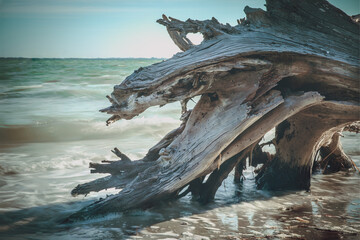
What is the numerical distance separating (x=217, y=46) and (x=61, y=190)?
2562 mm

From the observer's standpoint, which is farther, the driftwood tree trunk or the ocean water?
the driftwood tree trunk

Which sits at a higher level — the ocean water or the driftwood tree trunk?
the driftwood tree trunk

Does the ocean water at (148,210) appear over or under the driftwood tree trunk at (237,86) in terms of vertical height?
under

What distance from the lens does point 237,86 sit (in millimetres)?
3266

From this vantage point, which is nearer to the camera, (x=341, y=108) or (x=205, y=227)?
(x=205, y=227)

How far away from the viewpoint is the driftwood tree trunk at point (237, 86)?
3137 mm

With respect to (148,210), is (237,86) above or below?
above

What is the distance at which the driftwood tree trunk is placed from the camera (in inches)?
123

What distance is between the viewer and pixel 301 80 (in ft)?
11.3

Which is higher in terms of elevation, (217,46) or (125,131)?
(217,46)

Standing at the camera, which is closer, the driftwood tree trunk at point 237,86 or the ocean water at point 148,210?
the ocean water at point 148,210

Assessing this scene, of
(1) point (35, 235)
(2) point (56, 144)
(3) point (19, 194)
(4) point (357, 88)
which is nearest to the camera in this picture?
(1) point (35, 235)

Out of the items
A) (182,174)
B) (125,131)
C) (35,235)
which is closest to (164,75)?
(182,174)

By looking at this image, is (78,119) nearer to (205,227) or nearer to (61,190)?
(61,190)
